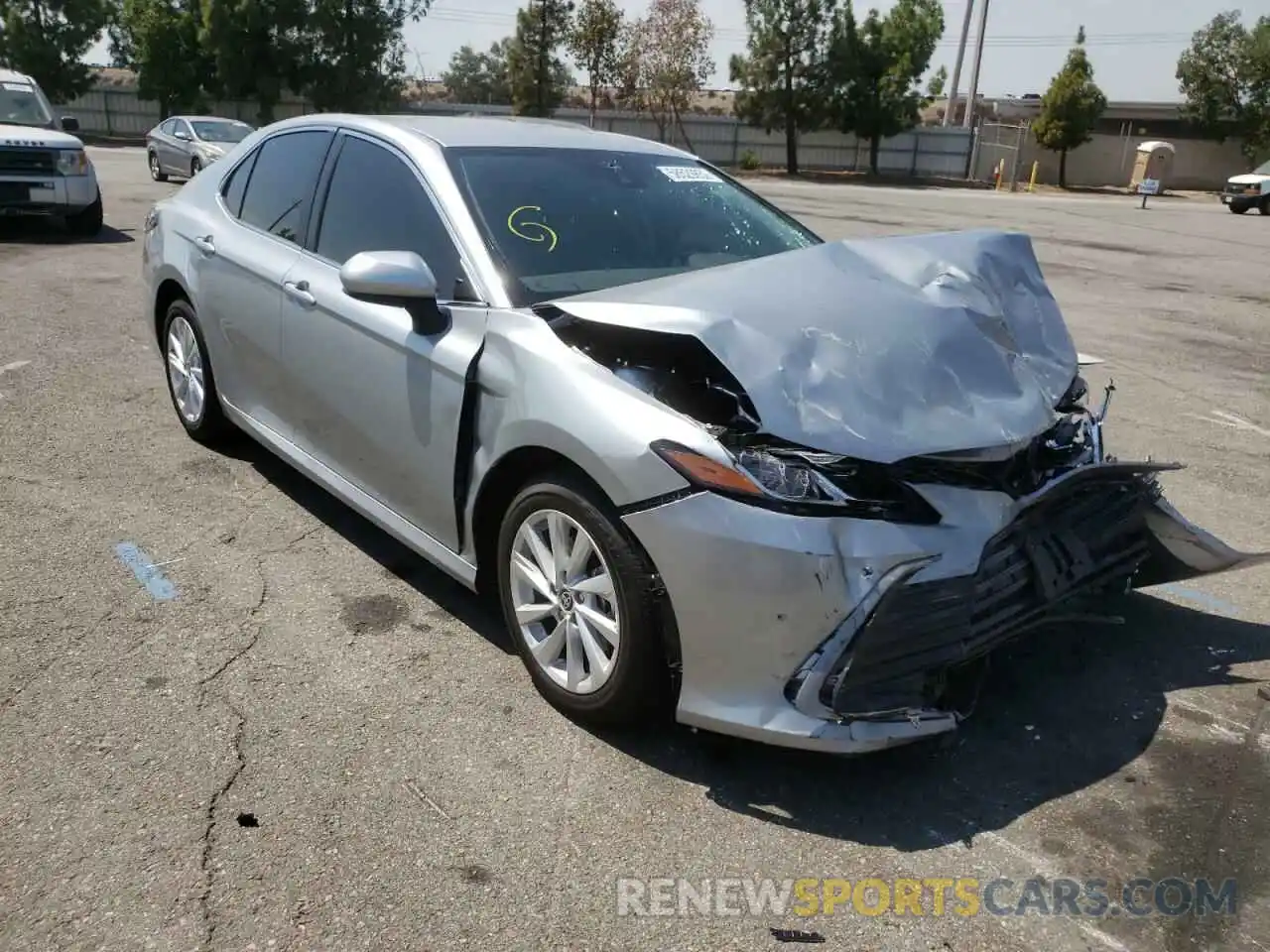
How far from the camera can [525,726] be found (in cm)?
325

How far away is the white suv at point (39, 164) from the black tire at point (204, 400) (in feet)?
25.6

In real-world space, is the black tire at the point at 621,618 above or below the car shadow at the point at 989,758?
above

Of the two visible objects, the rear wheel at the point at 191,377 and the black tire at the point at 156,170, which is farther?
the black tire at the point at 156,170

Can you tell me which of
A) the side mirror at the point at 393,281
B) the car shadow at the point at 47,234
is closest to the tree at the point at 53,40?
the car shadow at the point at 47,234

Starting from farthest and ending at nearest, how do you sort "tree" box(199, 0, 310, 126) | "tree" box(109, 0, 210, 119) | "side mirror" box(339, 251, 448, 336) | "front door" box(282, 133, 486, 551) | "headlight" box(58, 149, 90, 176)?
"tree" box(109, 0, 210, 119), "tree" box(199, 0, 310, 126), "headlight" box(58, 149, 90, 176), "front door" box(282, 133, 486, 551), "side mirror" box(339, 251, 448, 336)

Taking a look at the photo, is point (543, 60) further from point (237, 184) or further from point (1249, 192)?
point (237, 184)

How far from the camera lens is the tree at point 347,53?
4600cm

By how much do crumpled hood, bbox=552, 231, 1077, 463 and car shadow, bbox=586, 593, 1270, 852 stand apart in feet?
3.04

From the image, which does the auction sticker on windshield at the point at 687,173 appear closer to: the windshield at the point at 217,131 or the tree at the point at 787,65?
the windshield at the point at 217,131

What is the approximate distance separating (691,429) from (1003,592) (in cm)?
103

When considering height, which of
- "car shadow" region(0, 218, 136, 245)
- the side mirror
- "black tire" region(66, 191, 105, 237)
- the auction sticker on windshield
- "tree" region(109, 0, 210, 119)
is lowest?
"car shadow" region(0, 218, 136, 245)

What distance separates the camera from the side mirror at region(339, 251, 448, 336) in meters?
3.36

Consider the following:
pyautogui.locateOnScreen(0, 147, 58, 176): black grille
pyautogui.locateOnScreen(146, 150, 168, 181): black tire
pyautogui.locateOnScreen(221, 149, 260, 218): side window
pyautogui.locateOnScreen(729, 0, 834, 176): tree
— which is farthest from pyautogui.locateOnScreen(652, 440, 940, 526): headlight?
pyautogui.locateOnScreen(729, 0, 834, 176): tree

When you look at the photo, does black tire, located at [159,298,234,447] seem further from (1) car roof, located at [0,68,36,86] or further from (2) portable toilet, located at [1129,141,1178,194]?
(2) portable toilet, located at [1129,141,1178,194]
